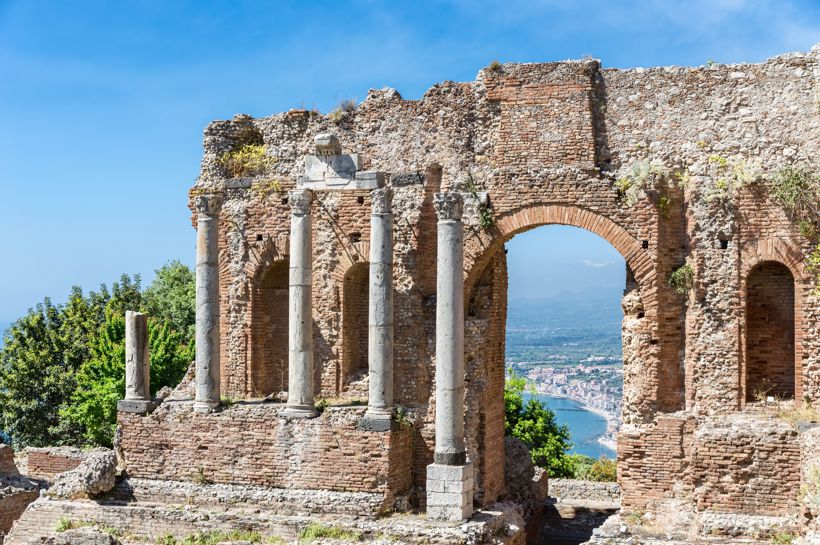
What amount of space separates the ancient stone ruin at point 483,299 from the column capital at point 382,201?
45 mm

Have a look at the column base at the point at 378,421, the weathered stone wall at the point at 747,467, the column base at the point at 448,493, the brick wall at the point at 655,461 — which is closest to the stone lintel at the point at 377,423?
the column base at the point at 378,421

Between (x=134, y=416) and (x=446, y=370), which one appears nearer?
(x=446, y=370)

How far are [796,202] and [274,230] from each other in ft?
36.5

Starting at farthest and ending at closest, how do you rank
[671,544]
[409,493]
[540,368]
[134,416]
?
1. [540,368]
2. [134,416]
3. [409,493]
4. [671,544]

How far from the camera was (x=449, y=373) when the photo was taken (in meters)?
20.9

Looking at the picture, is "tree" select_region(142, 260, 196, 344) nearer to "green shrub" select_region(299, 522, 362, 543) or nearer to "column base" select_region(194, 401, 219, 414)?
"column base" select_region(194, 401, 219, 414)

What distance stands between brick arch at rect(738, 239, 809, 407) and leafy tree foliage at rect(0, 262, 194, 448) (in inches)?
800

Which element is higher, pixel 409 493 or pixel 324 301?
pixel 324 301

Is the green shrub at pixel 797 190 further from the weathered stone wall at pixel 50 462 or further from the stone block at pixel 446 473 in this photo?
the weathered stone wall at pixel 50 462

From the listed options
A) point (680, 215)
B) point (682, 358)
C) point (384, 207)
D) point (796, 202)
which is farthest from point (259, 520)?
point (796, 202)

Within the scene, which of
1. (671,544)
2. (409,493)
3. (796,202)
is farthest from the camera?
(409,493)

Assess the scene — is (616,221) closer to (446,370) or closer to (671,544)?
(446,370)

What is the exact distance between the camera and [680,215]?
21.0m

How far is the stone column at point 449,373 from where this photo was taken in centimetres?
2058
